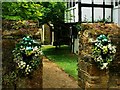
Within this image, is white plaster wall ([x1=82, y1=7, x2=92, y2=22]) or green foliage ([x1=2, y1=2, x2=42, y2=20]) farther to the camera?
white plaster wall ([x1=82, y1=7, x2=92, y2=22])

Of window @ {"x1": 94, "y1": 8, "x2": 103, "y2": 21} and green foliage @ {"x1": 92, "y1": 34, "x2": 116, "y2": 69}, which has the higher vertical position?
window @ {"x1": 94, "y1": 8, "x2": 103, "y2": 21}

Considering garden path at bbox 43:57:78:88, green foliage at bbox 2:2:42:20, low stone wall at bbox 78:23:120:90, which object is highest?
green foliage at bbox 2:2:42:20

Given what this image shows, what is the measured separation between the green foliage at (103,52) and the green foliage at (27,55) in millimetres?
1356

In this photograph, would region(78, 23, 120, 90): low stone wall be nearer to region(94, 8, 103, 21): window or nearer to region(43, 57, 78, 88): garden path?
region(43, 57, 78, 88): garden path

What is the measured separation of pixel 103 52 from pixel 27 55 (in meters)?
1.64

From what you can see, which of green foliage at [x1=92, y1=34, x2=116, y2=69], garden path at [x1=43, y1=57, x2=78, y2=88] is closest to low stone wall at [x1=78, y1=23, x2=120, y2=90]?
green foliage at [x1=92, y1=34, x2=116, y2=69]

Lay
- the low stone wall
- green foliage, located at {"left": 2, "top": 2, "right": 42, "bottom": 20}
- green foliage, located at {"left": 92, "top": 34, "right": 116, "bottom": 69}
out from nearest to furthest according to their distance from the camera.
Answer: green foliage, located at {"left": 92, "top": 34, "right": 116, "bottom": 69}
the low stone wall
green foliage, located at {"left": 2, "top": 2, "right": 42, "bottom": 20}

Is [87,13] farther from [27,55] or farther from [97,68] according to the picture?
[27,55]

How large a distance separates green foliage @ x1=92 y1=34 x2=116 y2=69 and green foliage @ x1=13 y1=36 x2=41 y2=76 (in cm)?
136

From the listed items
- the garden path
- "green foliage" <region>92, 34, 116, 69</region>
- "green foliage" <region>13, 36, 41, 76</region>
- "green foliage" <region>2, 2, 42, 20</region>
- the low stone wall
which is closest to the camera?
"green foliage" <region>13, 36, 41, 76</region>

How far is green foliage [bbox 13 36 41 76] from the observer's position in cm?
457

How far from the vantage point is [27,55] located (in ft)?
15.0

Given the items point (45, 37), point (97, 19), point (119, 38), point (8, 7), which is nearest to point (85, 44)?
point (119, 38)

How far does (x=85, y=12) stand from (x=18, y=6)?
6692mm
